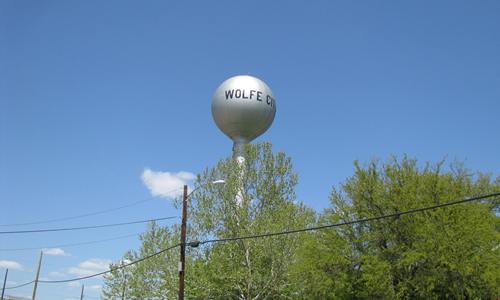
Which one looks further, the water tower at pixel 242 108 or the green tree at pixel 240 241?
the water tower at pixel 242 108

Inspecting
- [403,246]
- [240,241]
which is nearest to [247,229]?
[240,241]

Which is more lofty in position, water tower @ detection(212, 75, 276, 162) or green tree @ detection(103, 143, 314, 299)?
water tower @ detection(212, 75, 276, 162)

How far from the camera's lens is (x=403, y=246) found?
23.7m

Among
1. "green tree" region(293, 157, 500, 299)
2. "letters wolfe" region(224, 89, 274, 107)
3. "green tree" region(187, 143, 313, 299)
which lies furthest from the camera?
"letters wolfe" region(224, 89, 274, 107)

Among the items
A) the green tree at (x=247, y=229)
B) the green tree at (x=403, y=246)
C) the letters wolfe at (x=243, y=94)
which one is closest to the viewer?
the green tree at (x=403, y=246)

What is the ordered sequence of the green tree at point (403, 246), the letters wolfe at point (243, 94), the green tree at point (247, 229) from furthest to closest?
A: the letters wolfe at point (243, 94), the green tree at point (247, 229), the green tree at point (403, 246)

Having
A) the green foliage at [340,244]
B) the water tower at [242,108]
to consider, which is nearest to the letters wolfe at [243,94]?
the water tower at [242,108]

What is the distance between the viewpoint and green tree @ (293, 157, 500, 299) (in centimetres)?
2243

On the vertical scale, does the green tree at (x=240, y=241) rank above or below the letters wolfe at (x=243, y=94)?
below

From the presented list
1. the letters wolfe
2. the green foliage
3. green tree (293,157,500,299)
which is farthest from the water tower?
green tree (293,157,500,299)

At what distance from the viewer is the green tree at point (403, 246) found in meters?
22.4

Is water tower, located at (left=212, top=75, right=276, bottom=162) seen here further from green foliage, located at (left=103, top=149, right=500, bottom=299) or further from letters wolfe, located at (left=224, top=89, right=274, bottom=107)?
green foliage, located at (left=103, top=149, right=500, bottom=299)

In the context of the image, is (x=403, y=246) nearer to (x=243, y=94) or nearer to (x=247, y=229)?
(x=247, y=229)

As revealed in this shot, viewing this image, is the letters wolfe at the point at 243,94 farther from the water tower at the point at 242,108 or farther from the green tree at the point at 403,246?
the green tree at the point at 403,246
